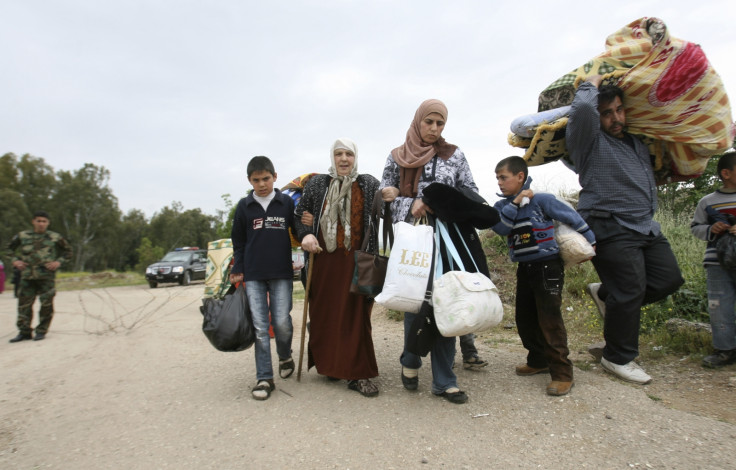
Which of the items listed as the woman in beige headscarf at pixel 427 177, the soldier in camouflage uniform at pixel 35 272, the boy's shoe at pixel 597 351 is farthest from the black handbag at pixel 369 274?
the soldier in camouflage uniform at pixel 35 272

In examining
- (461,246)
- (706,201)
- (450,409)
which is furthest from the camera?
(706,201)

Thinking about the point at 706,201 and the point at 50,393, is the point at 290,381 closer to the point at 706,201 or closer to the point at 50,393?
the point at 50,393

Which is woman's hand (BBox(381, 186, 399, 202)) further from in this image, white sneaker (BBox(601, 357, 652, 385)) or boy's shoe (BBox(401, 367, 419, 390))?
white sneaker (BBox(601, 357, 652, 385))

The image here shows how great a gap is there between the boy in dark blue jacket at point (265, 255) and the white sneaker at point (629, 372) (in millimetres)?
2612

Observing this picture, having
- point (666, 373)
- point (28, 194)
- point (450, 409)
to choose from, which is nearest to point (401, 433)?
point (450, 409)

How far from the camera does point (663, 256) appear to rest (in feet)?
10.8

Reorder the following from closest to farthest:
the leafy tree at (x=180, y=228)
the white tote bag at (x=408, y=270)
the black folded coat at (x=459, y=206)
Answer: the white tote bag at (x=408, y=270), the black folded coat at (x=459, y=206), the leafy tree at (x=180, y=228)

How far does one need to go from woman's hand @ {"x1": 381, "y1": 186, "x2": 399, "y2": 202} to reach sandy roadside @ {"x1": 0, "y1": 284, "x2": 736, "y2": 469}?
4.99 ft

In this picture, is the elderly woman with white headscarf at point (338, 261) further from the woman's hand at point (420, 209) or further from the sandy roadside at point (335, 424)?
the woman's hand at point (420, 209)

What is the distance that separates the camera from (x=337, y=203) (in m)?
3.68

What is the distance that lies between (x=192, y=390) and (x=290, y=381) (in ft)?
2.72

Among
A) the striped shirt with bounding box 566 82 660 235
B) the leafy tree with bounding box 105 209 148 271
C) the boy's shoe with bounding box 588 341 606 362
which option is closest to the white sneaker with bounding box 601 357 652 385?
the boy's shoe with bounding box 588 341 606 362

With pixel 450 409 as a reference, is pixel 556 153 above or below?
above

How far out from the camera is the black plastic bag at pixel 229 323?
3.42 metres
